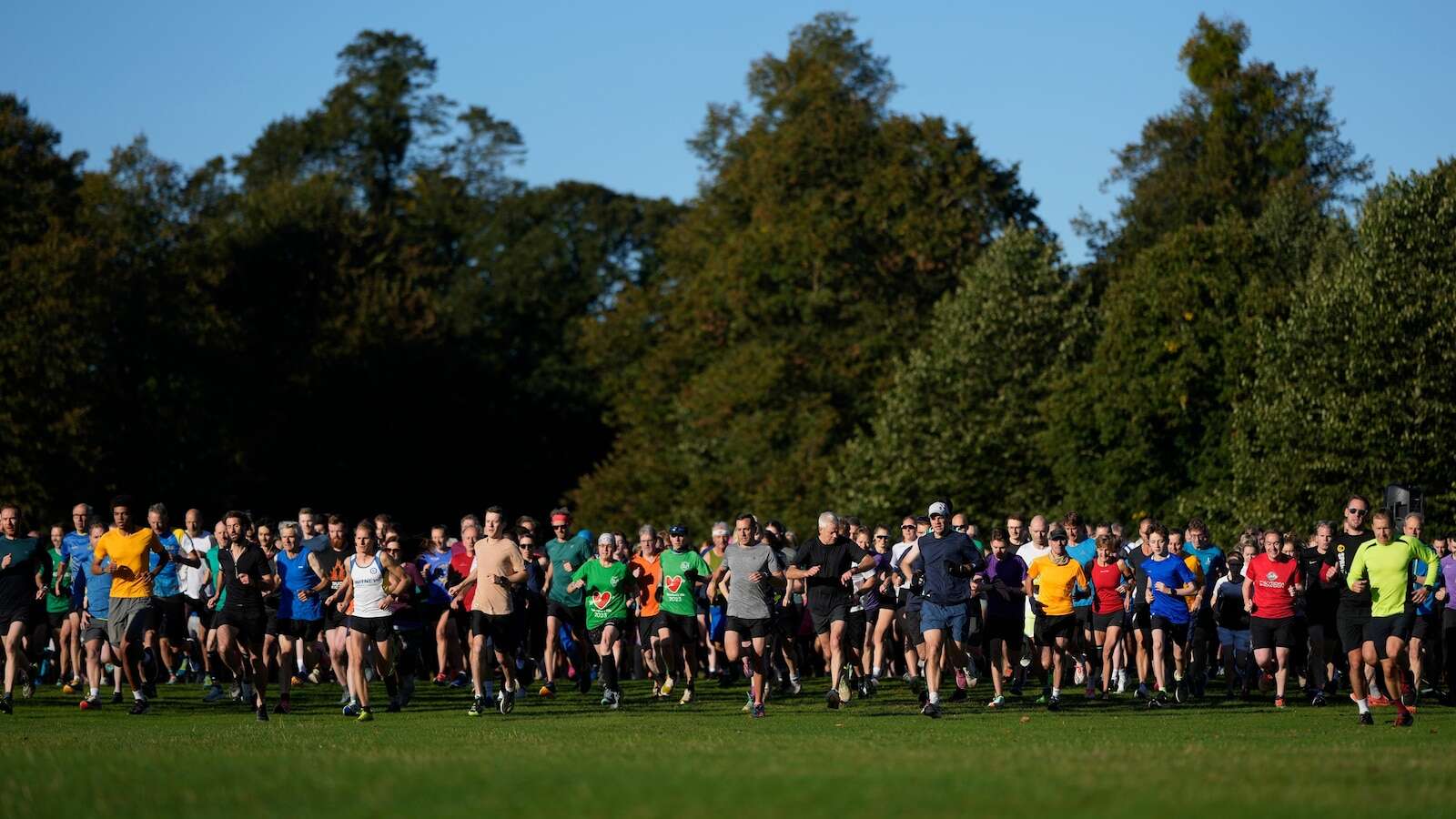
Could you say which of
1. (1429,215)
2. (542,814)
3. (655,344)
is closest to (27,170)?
(655,344)

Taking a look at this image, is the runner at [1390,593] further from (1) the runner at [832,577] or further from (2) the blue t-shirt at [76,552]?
(2) the blue t-shirt at [76,552]

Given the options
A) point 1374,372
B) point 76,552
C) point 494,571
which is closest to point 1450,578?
point 494,571

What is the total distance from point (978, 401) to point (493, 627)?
109ft

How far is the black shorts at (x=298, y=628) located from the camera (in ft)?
73.2

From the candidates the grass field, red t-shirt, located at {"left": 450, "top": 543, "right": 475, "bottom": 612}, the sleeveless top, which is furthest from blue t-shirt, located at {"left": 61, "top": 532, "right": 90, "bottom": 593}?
the sleeveless top

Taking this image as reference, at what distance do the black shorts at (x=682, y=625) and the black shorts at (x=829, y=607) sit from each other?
→ 9.73ft

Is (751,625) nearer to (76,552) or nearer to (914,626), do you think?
(914,626)

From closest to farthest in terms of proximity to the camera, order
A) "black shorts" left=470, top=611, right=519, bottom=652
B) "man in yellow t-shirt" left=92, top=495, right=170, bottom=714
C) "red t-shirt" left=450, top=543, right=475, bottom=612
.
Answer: "black shorts" left=470, top=611, right=519, bottom=652
"man in yellow t-shirt" left=92, top=495, right=170, bottom=714
"red t-shirt" left=450, top=543, right=475, bottom=612

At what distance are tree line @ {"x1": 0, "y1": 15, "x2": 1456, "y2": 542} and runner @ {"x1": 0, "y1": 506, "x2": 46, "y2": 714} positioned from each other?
88.2 ft

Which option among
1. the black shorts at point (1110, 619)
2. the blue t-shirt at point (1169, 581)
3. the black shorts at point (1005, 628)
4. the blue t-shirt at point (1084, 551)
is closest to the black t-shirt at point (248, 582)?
the black shorts at point (1005, 628)

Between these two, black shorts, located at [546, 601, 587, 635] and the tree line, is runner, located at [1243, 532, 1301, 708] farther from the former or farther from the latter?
the tree line

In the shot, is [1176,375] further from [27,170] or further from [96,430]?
[27,170]

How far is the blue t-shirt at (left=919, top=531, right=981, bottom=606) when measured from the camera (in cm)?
2033

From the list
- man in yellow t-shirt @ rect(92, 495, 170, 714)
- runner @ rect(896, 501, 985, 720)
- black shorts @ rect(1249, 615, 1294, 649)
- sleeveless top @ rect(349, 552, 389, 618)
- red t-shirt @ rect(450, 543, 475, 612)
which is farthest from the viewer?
red t-shirt @ rect(450, 543, 475, 612)
